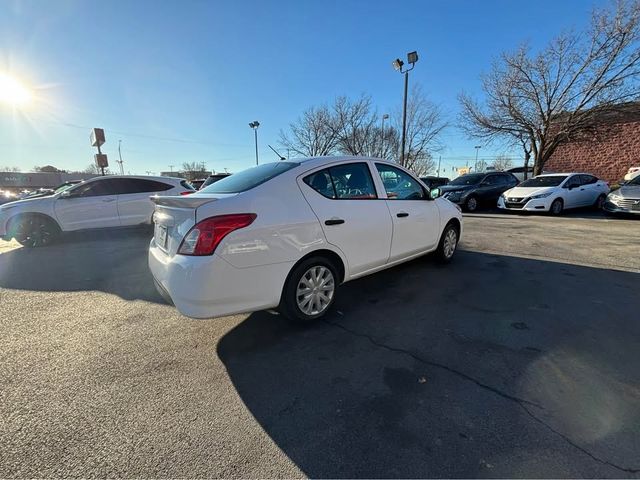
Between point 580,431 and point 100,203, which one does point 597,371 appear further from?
point 100,203

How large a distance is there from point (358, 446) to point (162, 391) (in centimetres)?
145

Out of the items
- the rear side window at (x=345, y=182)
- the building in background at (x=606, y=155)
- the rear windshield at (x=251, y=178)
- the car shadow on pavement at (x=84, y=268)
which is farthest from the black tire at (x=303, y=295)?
the building in background at (x=606, y=155)

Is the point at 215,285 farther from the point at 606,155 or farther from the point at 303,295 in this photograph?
the point at 606,155

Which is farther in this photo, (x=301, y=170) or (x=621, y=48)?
(x=621, y=48)

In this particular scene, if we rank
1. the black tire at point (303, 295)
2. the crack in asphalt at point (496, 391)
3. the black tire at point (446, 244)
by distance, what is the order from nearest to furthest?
the crack in asphalt at point (496, 391), the black tire at point (303, 295), the black tire at point (446, 244)

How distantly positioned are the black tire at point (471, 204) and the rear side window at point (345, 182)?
1120 cm

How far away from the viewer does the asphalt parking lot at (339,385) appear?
5.57ft

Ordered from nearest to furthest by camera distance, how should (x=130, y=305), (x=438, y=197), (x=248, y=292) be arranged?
1. (x=248, y=292)
2. (x=130, y=305)
3. (x=438, y=197)

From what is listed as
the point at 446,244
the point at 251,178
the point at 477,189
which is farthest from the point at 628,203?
the point at 251,178

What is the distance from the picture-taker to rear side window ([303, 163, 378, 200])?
3170mm

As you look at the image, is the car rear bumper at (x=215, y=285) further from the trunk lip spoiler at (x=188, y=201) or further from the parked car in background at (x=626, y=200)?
the parked car in background at (x=626, y=200)

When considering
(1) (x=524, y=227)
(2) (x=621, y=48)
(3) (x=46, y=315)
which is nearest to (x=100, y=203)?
(3) (x=46, y=315)

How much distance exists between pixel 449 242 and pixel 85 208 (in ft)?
26.6

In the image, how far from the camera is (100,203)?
7551 millimetres
